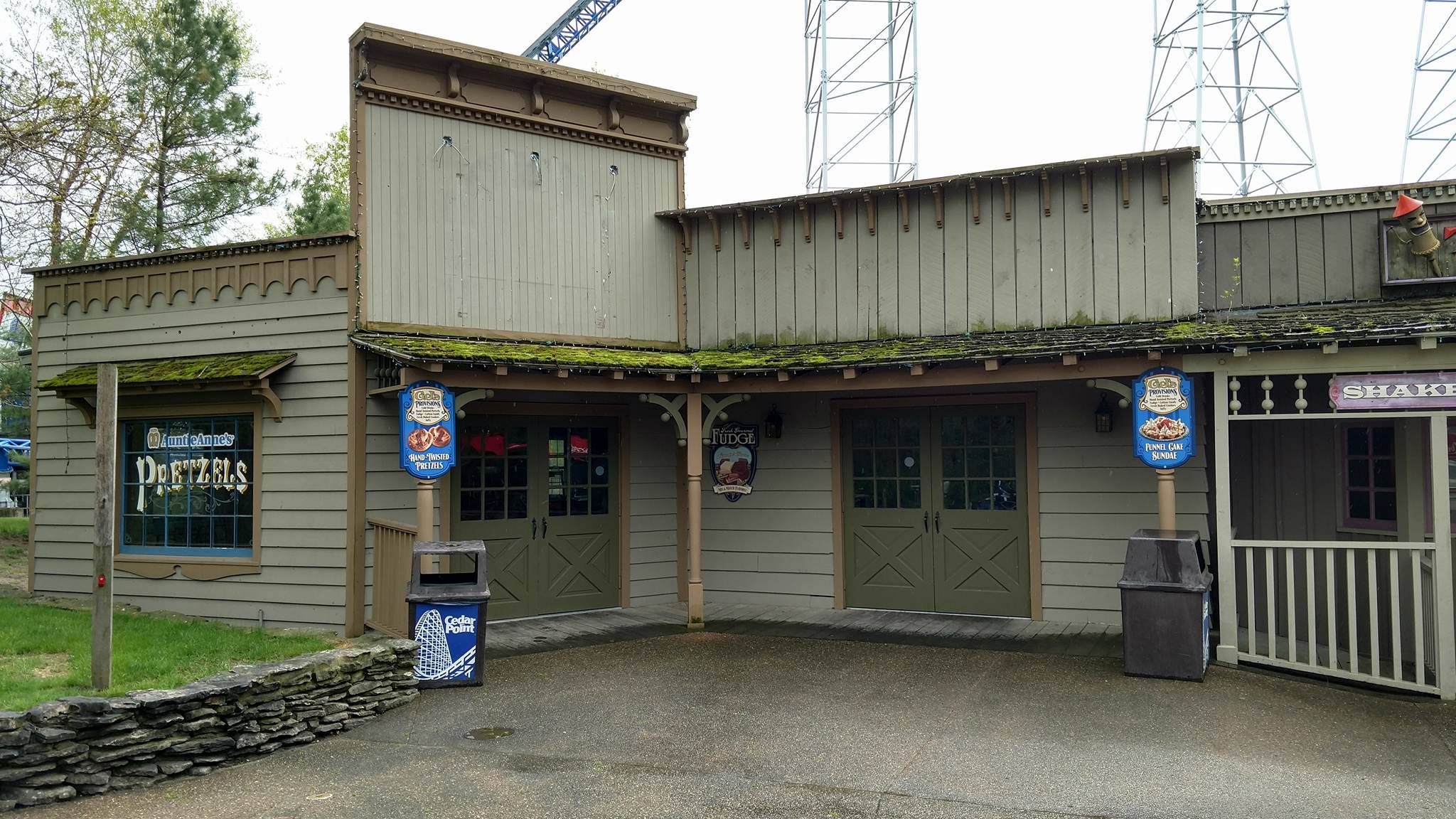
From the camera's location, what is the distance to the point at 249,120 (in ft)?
67.3

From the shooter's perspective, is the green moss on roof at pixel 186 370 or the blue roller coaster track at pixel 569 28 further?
the blue roller coaster track at pixel 569 28

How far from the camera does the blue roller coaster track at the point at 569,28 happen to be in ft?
148

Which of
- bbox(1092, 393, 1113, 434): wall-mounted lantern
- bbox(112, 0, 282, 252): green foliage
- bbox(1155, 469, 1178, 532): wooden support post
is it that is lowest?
bbox(1155, 469, 1178, 532): wooden support post

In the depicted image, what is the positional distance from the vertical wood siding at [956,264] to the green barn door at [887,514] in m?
0.97

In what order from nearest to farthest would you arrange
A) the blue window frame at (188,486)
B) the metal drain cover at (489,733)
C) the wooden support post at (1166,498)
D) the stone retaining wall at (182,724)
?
1. the stone retaining wall at (182,724)
2. the metal drain cover at (489,733)
3. the wooden support post at (1166,498)
4. the blue window frame at (188,486)

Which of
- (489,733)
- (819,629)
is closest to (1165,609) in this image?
(819,629)

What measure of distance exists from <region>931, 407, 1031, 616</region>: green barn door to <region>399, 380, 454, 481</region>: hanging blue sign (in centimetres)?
466

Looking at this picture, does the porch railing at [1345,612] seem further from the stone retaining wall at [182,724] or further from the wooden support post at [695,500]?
the stone retaining wall at [182,724]

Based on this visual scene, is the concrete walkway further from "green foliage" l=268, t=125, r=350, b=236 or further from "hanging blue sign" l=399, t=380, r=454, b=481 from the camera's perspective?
"green foliage" l=268, t=125, r=350, b=236

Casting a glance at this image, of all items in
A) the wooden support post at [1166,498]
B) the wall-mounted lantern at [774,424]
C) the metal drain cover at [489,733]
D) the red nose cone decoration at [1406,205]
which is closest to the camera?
the metal drain cover at [489,733]

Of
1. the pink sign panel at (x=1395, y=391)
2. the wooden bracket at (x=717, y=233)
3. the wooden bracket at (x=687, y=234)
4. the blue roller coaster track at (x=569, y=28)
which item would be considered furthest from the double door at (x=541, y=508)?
the blue roller coaster track at (x=569, y=28)

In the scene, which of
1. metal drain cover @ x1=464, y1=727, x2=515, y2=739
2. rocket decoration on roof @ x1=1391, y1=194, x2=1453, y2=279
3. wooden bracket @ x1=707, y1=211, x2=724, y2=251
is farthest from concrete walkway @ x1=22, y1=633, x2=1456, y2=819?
wooden bracket @ x1=707, y1=211, x2=724, y2=251

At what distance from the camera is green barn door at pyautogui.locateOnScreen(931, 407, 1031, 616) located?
30.8 ft

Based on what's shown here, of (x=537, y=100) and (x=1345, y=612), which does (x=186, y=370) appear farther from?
(x=1345, y=612)
